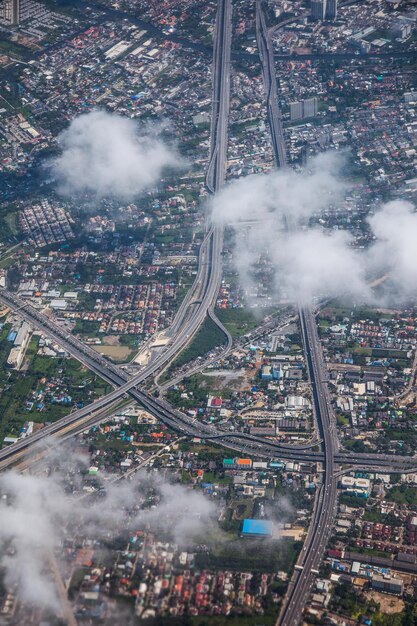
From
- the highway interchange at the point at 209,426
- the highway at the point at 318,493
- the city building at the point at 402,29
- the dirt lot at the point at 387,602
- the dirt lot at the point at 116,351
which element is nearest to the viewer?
the dirt lot at the point at 387,602

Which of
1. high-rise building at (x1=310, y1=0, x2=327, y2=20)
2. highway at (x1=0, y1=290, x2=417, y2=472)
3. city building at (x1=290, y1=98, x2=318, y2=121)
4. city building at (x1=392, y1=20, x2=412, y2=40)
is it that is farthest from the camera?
high-rise building at (x1=310, y1=0, x2=327, y2=20)

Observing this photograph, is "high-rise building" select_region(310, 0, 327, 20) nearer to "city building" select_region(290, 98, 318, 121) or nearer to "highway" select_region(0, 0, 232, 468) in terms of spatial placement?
"city building" select_region(290, 98, 318, 121)

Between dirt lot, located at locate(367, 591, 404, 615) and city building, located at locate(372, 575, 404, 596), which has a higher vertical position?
city building, located at locate(372, 575, 404, 596)

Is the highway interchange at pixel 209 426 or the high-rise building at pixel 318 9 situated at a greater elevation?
the high-rise building at pixel 318 9

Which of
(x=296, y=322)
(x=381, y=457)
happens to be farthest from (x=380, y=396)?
(x=296, y=322)

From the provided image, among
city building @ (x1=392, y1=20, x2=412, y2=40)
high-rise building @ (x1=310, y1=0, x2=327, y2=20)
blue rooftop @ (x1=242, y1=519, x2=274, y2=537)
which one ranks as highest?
high-rise building @ (x1=310, y1=0, x2=327, y2=20)

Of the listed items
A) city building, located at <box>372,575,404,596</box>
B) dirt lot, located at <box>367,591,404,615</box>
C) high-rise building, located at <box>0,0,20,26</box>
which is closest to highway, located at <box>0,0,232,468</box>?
city building, located at <box>372,575,404,596</box>

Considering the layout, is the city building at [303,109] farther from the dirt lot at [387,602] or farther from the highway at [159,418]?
the dirt lot at [387,602]

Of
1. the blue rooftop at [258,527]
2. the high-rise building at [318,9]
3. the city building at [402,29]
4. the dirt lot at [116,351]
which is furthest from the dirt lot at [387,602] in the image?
the high-rise building at [318,9]
